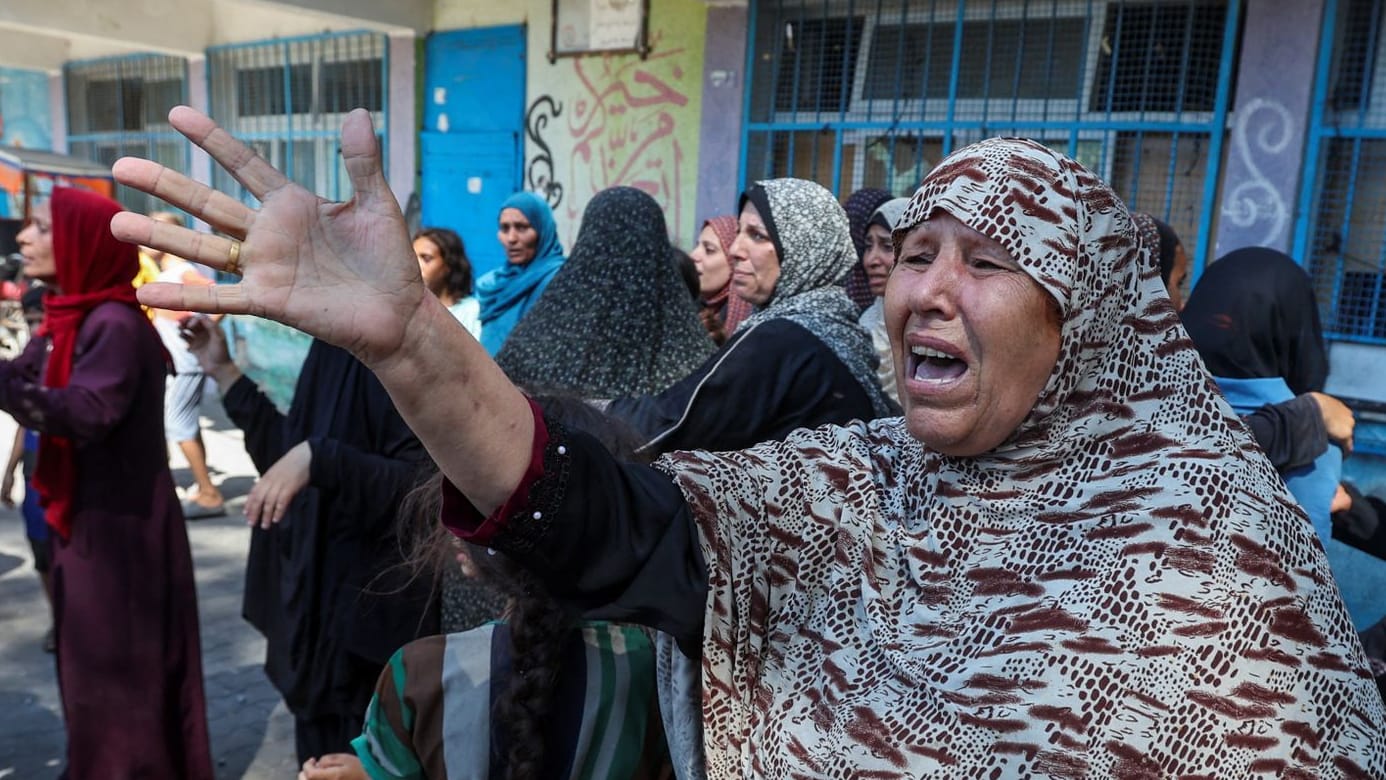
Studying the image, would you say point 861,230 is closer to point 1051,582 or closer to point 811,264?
point 811,264

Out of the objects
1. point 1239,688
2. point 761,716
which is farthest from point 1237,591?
point 761,716

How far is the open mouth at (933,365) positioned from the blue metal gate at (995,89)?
410cm

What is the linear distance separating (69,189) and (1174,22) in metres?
4.57

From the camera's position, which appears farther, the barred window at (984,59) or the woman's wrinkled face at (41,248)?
the barred window at (984,59)

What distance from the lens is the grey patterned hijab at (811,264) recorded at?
2650mm

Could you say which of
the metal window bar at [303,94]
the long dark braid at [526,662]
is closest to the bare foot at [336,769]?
the long dark braid at [526,662]

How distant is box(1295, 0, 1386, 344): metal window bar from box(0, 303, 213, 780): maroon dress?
4503 mm

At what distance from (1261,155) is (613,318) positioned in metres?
3.49

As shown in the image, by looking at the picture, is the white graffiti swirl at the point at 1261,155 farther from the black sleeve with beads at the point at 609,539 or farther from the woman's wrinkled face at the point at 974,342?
the black sleeve with beads at the point at 609,539

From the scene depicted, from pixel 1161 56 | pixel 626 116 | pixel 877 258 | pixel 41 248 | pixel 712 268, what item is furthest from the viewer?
pixel 626 116

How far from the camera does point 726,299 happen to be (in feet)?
15.6

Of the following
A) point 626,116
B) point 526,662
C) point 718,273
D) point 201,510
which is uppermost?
point 626,116

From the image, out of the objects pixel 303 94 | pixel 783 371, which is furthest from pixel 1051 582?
pixel 303 94

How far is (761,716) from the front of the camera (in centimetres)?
134
